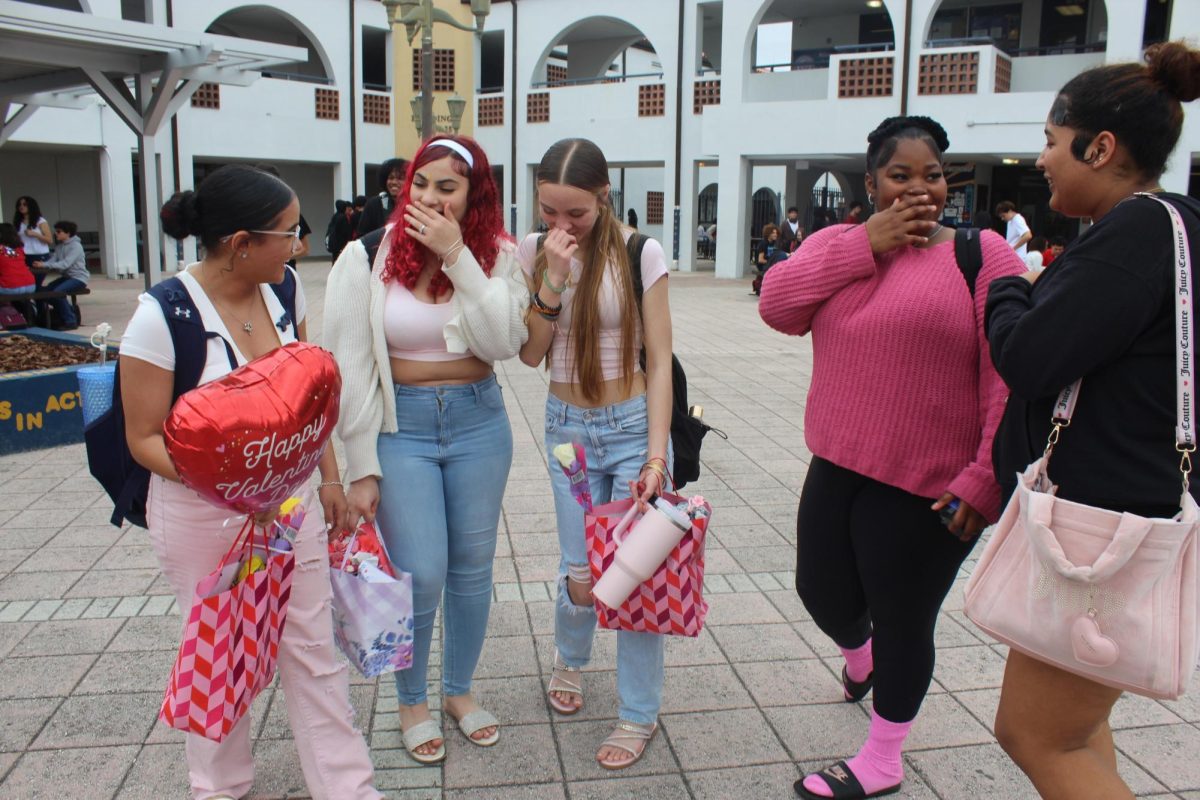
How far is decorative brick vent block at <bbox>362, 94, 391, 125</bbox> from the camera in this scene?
2664 cm

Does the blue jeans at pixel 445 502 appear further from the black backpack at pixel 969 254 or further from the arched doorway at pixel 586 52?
the arched doorway at pixel 586 52

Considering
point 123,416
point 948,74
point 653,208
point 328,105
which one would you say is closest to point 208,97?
point 328,105

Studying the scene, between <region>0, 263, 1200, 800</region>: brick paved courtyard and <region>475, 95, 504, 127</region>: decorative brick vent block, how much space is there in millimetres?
23494

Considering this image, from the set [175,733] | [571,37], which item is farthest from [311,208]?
[175,733]

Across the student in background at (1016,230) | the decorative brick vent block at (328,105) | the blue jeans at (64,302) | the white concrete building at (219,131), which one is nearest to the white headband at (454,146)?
the student in background at (1016,230)

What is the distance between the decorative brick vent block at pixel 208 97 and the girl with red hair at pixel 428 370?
76.0 feet

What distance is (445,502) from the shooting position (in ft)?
9.34

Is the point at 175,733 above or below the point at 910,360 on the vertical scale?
below

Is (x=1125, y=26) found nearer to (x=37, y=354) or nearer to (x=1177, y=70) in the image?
(x=37, y=354)

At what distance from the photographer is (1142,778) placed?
2768 mm

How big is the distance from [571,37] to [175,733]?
95.6 ft

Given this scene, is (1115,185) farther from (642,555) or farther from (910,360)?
(642,555)

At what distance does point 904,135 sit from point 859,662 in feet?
5.38

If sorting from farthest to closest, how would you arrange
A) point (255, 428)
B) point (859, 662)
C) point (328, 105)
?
point (328, 105) → point (859, 662) → point (255, 428)
